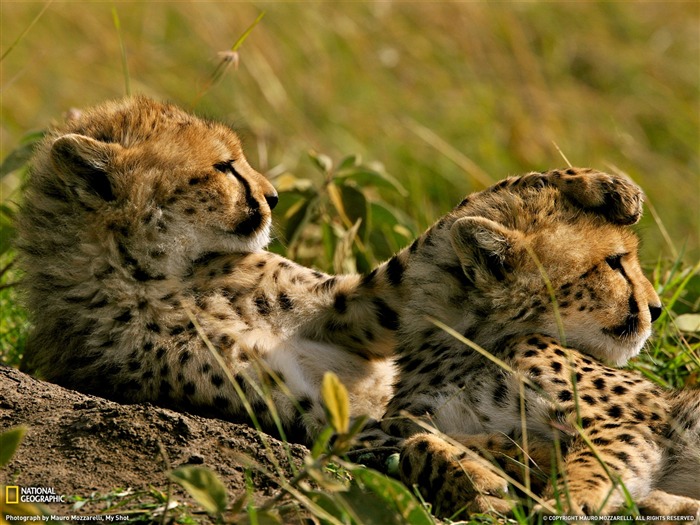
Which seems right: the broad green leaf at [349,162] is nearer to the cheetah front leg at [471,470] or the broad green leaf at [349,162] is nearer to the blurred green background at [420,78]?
the cheetah front leg at [471,470]

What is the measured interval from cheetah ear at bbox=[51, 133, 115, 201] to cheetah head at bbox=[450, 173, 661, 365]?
1.08 m

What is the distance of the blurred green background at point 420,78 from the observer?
25.7 feet

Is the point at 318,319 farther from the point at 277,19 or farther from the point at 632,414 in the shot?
the point at 277,19

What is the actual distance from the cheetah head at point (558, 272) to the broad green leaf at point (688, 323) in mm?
586

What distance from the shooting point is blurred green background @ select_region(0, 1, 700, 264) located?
784cm

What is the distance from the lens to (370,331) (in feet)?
11.3

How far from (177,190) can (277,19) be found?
20.4 feet

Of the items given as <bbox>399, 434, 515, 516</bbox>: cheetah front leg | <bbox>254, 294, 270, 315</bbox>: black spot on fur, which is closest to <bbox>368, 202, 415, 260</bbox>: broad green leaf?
<bbox>254, 294, 270, 315</bbox>: black spot on fur

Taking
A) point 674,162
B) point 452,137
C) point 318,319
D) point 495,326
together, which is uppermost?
point 674,162

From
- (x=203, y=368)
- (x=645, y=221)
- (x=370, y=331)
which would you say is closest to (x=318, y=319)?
(x=370, y=331)

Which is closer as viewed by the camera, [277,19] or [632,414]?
[632,414]

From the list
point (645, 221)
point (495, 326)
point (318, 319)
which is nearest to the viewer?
point (495, 326)

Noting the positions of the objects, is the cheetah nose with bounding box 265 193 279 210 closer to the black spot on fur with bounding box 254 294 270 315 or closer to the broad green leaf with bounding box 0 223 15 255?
the black spot on fur with bounding box 254 294 270 315

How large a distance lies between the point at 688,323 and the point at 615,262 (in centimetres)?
74
